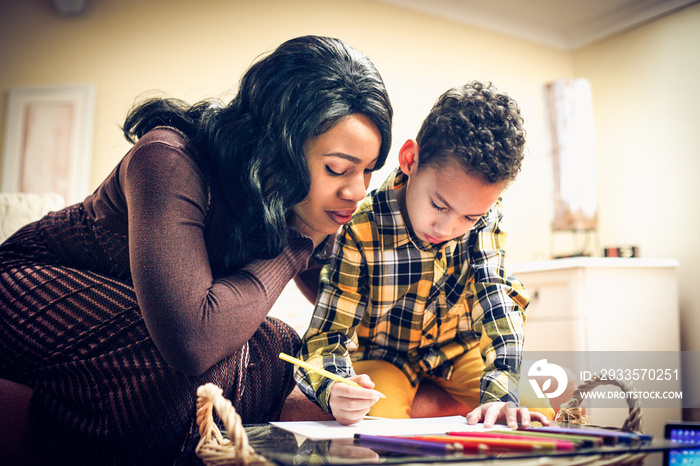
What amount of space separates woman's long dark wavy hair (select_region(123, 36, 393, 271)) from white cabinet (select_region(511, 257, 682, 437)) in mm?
1311

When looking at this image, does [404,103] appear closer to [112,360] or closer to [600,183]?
[600,183]

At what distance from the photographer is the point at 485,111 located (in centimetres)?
94

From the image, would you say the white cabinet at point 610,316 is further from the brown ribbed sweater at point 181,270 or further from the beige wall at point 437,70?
the brown ribbed sweater at point 181,270

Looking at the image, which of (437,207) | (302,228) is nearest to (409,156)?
(437,207)

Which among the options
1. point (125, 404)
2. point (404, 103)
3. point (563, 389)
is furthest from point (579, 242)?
point (125, 404)

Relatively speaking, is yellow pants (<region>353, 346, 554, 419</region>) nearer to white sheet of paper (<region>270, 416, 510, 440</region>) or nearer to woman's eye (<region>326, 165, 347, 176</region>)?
white sheet of paper (<region>270, 416, 510, 440</region>)

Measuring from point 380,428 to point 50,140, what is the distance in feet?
7.27

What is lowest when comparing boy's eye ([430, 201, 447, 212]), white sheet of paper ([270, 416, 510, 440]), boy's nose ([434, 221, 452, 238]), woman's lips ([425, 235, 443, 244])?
white sheet of paper ([270, 416, 510, 440])

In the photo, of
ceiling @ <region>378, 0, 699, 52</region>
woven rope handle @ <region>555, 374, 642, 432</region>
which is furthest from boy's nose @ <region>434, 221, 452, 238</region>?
ceiling @ <region>378, 0, 699, 52</region>

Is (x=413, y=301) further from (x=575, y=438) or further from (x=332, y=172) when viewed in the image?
(x=575, y=438)

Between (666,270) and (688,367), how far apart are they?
584 mm

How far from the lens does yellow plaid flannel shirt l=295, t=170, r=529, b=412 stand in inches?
37.5

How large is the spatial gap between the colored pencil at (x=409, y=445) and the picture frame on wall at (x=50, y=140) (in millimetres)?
2142

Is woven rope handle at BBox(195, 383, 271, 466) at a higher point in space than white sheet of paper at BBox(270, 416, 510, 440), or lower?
higher
